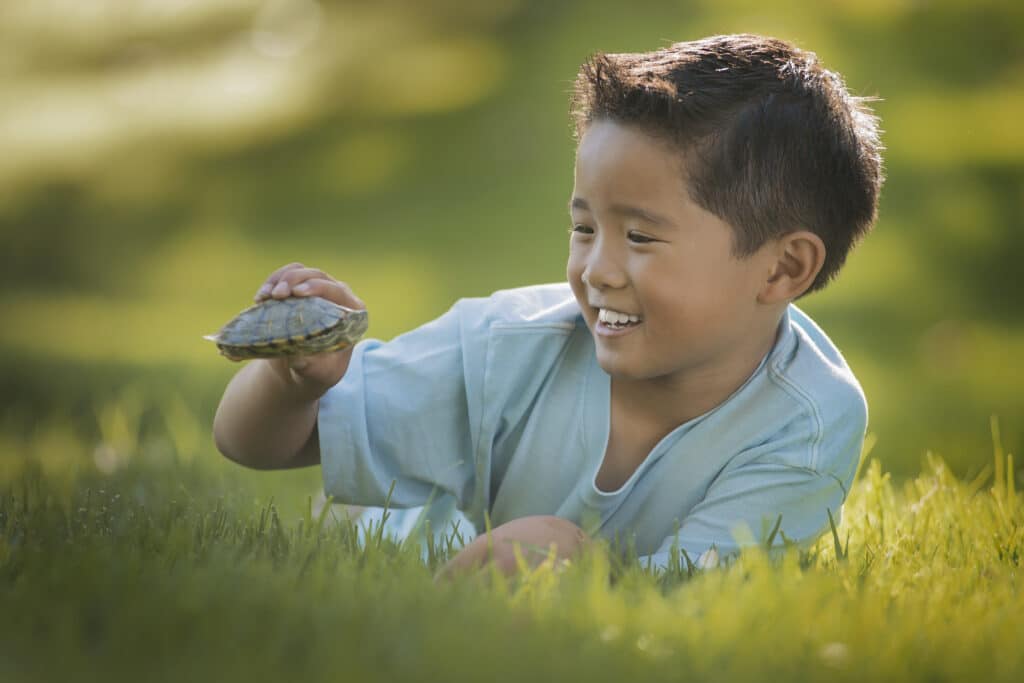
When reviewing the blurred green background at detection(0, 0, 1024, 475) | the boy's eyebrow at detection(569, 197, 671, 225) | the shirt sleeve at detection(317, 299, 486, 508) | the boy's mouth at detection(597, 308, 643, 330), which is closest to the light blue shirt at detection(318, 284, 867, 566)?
the shirt sleeve at detection(317, 299, 486, 508)

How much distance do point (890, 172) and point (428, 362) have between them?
17.9 ft

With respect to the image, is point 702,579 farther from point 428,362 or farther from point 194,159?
point 194,159

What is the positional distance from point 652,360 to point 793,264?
1.45 feet

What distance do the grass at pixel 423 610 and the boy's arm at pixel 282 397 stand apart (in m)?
0.19

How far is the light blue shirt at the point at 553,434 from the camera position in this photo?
2.72 meters

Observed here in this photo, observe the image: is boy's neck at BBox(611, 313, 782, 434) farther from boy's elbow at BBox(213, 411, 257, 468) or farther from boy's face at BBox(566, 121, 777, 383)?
boy's elbow at BBox(213, 411, 257, 468)

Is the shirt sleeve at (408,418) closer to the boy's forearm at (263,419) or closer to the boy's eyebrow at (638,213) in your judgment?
the boy's forearm at (263,419)

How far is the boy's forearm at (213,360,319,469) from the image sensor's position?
2.62 meters

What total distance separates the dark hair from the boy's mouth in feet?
0.92

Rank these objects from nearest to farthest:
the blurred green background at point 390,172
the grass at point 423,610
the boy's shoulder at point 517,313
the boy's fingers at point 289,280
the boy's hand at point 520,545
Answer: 1. the grass at point 423,610
2. the boy's hand at point 520,545
3. the boy's fingers at point 289,280
4. the boy's shoulder at point 517,313
5. the blurred green background at point 390,172

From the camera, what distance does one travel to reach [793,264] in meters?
2.75

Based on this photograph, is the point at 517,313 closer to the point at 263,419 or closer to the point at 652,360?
the point at 652,360

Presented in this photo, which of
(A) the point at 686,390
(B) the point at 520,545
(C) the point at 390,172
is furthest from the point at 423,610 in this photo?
(C) the point at 390,172

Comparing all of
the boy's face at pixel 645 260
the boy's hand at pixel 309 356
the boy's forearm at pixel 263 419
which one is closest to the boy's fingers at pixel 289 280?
the boy's hand at pixel 309 356
